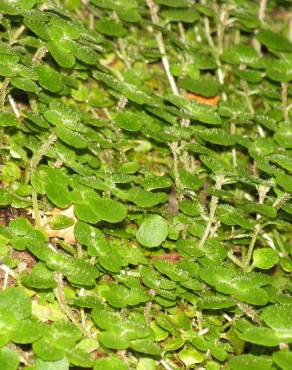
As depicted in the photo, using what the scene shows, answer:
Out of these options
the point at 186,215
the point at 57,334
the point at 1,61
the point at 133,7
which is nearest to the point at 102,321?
the point at 57,334

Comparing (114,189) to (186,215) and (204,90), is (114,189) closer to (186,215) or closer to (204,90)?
(186,215)

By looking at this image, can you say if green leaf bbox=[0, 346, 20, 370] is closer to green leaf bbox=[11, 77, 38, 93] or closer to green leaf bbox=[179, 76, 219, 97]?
green leaf bbox=[11, 77, 38, 93]

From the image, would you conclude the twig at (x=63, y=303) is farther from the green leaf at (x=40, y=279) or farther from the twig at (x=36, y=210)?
the twig at (x=36, y=210)

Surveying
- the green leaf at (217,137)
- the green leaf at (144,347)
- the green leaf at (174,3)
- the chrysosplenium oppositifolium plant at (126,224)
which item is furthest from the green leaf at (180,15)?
the green leaf at (144,347)

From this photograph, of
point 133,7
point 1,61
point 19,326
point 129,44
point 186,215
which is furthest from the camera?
point 129,44

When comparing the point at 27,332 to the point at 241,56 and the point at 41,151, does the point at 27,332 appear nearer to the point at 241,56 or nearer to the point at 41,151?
the point at 41,151

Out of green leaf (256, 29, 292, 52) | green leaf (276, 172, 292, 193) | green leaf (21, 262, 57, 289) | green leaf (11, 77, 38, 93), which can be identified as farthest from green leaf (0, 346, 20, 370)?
green leaf (256, 29, 292, 52)

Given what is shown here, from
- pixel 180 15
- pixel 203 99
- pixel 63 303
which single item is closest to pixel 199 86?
pixel 203 99

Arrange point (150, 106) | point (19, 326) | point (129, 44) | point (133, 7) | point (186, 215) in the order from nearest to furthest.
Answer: point (19, 326) → point (186, 215) → point (150, 106) → point (133, 7) → point (129, 44)

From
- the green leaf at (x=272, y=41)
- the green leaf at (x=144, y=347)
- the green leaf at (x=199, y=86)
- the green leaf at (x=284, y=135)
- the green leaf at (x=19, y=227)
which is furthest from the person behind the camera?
the green leaf at (x=272, y=41)
